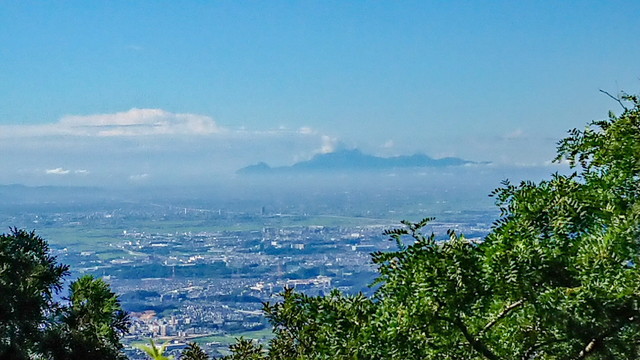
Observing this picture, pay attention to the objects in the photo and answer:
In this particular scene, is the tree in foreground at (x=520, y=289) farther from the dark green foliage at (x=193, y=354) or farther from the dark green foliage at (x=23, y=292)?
the dark green foliage at (x=23, y=292)

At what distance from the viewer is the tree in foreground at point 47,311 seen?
652cm

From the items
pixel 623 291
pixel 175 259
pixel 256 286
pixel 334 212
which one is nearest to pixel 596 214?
pixel 623 291

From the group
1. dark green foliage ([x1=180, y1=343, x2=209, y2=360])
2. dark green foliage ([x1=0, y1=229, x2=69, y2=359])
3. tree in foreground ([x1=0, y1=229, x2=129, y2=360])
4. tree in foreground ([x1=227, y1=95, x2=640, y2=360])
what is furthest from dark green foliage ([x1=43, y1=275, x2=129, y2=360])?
tree in foreground ([x1=227, y1=95, x2=640, y2=360])

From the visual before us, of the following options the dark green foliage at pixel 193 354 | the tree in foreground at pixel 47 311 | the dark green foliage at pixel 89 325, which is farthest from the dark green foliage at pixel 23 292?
the dark green foliage at pixel 193 354

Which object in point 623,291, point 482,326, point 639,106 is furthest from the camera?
point 639,106

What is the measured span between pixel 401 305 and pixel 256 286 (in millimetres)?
52551

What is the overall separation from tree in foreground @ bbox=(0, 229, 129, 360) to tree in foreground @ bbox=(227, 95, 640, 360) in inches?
114

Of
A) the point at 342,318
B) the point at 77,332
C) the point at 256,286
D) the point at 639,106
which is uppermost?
the point at 639,106

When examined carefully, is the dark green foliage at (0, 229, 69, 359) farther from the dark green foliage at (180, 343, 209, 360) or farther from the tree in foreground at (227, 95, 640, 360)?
the tree in foreground at (227, 95, 640, 360)

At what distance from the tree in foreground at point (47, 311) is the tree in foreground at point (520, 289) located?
289cm

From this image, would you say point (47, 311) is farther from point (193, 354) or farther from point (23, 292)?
point (193, 354)

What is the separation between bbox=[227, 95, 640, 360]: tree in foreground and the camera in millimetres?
3857

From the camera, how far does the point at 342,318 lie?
4.54 m

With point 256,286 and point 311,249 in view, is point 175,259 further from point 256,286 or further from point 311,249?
point 256,286
